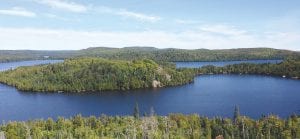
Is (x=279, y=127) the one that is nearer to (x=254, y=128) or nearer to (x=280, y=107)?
(x=254, y=128)


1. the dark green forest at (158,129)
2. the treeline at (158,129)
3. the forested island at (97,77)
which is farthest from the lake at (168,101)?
the treeline at (158,129)

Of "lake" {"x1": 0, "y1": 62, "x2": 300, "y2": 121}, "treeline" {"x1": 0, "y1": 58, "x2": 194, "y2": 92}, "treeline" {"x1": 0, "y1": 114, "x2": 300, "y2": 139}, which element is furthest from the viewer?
"treeline" {"x1": 0, "y1": 58, "x2": 194, "y2": 92}

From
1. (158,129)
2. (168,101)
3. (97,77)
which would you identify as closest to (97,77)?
(97,77)

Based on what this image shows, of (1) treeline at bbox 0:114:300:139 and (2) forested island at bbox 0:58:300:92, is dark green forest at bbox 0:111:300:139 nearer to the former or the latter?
(1) treeline at bbox 0:114:300:139

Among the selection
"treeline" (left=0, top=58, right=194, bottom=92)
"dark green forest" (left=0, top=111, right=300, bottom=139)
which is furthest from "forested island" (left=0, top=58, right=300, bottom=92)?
"dark green forest" (left=0, top=111, right=300, bottom=139)

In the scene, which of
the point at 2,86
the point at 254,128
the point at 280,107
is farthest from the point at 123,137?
the point at 2,86

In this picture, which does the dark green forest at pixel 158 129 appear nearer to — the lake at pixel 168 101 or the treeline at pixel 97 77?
the lake at pixel 168 101

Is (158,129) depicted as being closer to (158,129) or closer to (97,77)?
(158,129)
